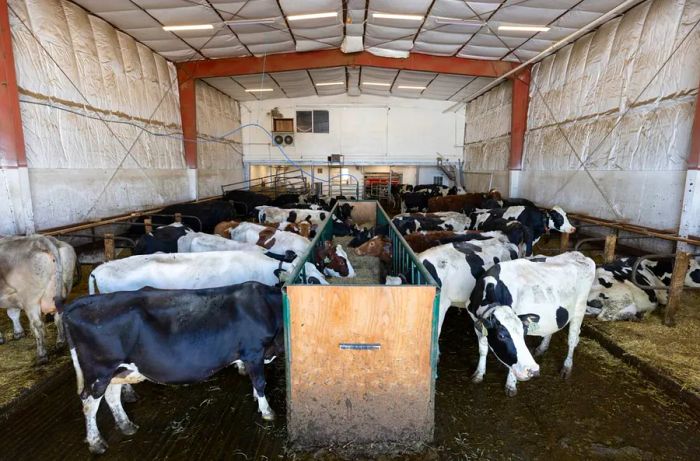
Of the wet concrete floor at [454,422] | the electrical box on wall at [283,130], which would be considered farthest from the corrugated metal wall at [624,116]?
the electrical box on wall at [283,130]

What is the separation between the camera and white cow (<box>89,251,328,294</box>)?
456 cm

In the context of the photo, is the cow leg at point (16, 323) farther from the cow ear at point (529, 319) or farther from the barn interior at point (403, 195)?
the cow ear at point (529, 319)

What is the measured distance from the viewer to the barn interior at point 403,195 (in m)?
3.48

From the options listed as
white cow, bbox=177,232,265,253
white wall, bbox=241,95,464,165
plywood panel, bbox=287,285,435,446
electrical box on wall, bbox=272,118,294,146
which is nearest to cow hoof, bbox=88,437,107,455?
plywood panel, bbox=287,285,435,446

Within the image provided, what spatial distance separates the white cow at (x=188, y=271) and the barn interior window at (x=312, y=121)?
59.0 ft

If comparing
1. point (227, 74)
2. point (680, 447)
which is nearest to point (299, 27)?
point (227, 74)

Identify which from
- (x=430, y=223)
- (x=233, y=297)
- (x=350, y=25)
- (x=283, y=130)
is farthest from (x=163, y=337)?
(x=283, y=130)

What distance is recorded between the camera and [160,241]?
21.4 ft

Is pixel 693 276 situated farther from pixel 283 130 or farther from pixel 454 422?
pixel 283 130

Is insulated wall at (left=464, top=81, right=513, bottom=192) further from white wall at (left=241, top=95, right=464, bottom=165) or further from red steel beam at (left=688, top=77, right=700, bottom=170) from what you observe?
red steel beam at (left=688, top=77, right=700, bottom=170)

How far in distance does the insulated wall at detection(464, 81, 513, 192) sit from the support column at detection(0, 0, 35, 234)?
14495 millimetres

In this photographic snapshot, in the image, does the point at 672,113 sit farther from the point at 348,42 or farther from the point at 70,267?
the point at 70,267

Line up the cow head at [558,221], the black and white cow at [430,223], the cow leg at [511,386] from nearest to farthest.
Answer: the cow leg at [511,386] → the cow head at [558,221] → the black and white cow at [430,223]

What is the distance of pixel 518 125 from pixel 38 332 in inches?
562
